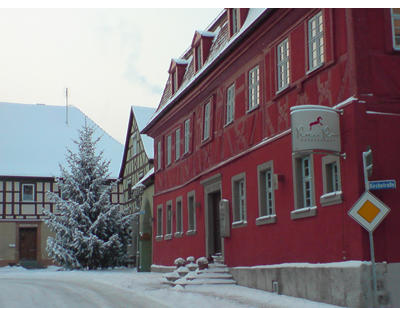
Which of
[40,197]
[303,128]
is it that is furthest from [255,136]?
[40,197]

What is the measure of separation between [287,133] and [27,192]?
33.8 meters

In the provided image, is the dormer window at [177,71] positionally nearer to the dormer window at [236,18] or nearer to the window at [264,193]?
the dormer window at [236,18]

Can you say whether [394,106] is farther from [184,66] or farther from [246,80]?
[184,66]

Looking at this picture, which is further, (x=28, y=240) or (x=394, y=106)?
(x=28, y=240)

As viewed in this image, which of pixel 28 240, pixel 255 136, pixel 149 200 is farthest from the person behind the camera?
pixel 28 240

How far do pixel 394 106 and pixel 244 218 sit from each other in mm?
6971

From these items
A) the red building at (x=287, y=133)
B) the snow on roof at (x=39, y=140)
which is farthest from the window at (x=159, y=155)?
the snow on roof at (x=39, y=140)

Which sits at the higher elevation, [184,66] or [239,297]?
[184,66]


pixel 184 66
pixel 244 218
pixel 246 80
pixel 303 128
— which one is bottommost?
pixel 244 218

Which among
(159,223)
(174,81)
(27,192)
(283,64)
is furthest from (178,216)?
(27,192)

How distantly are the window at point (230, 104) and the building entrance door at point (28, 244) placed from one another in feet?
94.3

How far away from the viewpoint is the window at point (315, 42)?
48.7 ft
